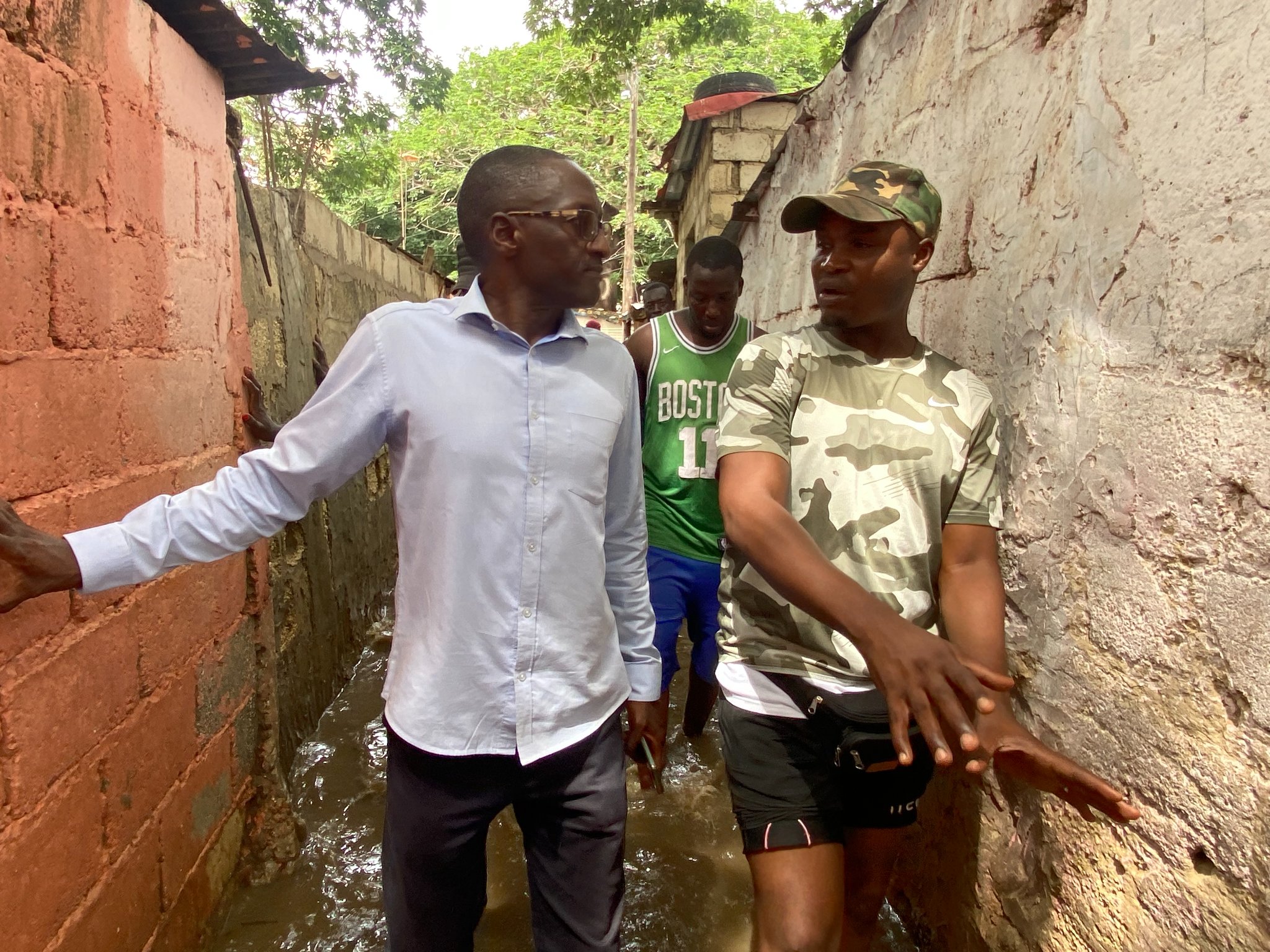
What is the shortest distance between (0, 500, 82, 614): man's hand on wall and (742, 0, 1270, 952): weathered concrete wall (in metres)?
1.85

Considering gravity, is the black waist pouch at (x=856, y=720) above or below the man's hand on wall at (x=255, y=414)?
below

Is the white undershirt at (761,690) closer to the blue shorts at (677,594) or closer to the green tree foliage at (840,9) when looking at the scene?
the blue shorts at (677,594)

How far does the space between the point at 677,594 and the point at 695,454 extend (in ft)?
1.57

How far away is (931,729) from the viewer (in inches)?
51.6

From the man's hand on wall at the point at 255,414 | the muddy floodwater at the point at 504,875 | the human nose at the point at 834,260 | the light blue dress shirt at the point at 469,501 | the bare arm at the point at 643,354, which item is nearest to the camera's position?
the light blue dress shirt at the point at 469,501

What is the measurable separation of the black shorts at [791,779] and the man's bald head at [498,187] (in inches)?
42.8

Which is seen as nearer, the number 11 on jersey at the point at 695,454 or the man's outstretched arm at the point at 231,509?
the man's outstretched arm at the point at 231,509

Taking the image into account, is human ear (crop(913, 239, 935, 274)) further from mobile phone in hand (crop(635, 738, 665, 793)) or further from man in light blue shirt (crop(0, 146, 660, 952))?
mobile phone in hand (crop(635, 738, 665, 793))

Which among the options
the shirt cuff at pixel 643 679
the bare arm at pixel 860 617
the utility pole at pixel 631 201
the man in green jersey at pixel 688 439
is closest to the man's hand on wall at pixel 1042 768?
the bare arm at pixel 860 617

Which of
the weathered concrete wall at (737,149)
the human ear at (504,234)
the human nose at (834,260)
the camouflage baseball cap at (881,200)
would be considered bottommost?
the human ear at (504,234)

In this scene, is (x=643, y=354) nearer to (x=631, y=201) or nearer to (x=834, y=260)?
(x=834, y=260)

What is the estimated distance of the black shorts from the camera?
1.75 meters

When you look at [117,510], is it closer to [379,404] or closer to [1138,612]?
[379,404]

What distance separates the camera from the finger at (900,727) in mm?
1319
